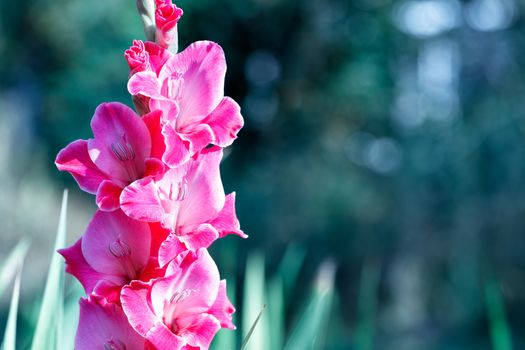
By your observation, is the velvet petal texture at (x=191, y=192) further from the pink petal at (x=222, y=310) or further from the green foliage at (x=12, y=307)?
the green foliage at (x=12, y=307)

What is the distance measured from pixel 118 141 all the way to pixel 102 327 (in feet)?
0.54

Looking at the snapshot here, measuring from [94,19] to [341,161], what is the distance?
4997 millimetres

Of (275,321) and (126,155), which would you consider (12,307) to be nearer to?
(126,155)

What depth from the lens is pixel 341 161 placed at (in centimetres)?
888

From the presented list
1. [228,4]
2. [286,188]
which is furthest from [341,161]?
[228,4]

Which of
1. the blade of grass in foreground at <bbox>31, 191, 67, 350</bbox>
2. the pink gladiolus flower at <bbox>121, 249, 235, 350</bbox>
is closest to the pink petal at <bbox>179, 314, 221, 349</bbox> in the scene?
the pink gladiolus flower at <bbox>121, 249, 235, 350</bbox>

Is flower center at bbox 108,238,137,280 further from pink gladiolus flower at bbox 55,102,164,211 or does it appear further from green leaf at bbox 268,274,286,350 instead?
green leaf at bbox 268,274,286,350

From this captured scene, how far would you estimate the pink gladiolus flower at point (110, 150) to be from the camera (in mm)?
601

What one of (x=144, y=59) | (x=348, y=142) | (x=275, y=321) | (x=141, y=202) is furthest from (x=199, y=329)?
(x=348, y=142)

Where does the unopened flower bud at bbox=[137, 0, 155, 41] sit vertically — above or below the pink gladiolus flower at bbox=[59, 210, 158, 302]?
above

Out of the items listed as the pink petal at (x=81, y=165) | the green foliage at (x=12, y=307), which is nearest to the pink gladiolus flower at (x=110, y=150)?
the pink petal at (x=81, y=165)

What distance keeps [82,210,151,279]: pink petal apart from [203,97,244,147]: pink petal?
106 millimetres

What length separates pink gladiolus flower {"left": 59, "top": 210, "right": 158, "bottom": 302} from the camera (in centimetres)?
60

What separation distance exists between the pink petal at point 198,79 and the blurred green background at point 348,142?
624 mm
